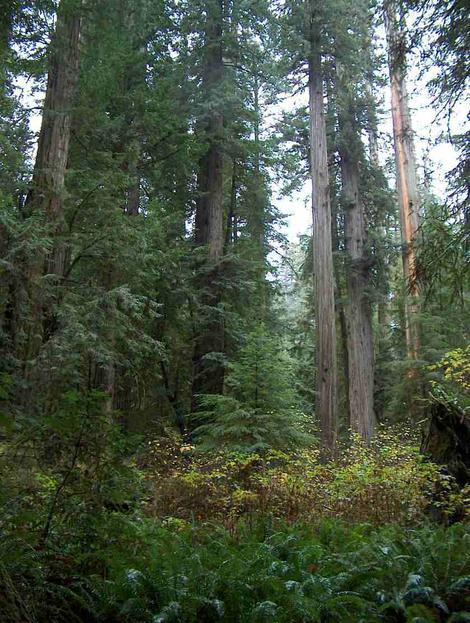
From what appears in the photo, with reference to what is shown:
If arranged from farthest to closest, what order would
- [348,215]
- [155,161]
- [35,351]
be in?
[348,215] < [155,161] < [35,351]

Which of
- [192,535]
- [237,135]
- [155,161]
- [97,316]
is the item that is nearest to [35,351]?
[97,316]

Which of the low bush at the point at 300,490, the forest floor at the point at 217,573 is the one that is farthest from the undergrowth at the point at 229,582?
the low bush at the point at 300,490

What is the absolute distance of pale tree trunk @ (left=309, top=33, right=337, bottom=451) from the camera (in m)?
12.1

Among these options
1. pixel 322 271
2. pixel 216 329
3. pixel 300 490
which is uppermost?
pixel 322 271

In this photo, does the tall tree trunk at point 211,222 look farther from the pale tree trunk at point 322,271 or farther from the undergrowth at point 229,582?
the undergrowth at point 229,582

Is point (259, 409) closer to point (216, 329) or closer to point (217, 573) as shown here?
point (216, 329)

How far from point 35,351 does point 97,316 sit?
3.76 feet

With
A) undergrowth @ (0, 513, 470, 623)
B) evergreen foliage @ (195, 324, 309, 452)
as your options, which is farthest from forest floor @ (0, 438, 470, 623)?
evergreen foliage @ (195, 324, 309, 452)

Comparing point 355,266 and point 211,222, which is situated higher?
point 211,222

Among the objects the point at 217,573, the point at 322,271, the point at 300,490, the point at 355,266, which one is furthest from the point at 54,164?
the point at 355,266

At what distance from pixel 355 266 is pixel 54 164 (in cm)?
1017

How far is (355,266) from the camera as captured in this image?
1683 centimetres

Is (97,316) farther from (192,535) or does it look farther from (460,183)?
(460,183)

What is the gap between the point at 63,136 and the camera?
32.3 feet
